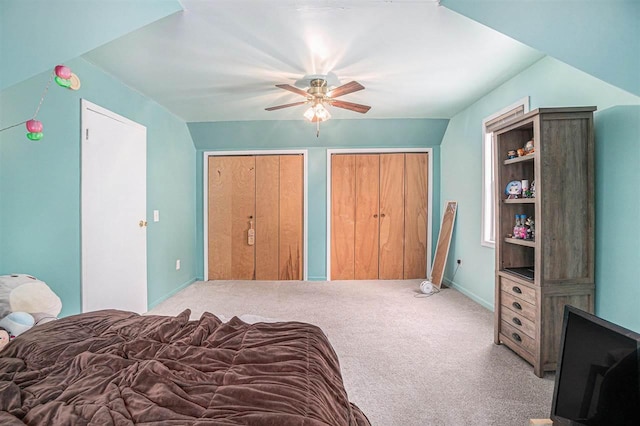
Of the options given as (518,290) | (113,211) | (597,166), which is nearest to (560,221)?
(597,166)

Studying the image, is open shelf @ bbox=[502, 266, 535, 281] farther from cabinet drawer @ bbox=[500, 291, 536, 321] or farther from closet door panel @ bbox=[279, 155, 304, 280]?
closet door panel @ bbox=[279, 155, 304, 280]

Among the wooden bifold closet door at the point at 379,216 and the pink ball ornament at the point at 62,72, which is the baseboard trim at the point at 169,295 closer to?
the wooden bifold closet door at the point at 379,216

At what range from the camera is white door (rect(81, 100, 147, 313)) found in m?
2.57

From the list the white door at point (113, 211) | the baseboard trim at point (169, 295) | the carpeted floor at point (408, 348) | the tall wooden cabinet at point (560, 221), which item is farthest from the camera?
the baseboard trim at point (169, 295)

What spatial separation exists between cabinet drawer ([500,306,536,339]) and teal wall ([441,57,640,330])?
0.43 meters

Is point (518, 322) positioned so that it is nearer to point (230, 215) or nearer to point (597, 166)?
point (597, 166)

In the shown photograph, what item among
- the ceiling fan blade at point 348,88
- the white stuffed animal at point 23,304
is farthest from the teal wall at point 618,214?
the white stuffed animal at point 23,304

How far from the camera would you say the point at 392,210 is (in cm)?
485

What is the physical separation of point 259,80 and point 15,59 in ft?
6.74

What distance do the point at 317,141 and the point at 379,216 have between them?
1.53m

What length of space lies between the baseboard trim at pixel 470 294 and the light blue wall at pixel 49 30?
13.2 feet

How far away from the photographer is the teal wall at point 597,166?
6.20ft

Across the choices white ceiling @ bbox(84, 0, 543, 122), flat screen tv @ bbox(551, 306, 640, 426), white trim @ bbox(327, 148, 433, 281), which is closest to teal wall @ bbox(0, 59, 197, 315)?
white ceiling @ bbox(84, 0, 543, 122)

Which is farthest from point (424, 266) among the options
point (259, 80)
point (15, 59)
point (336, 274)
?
point (15, 59)
